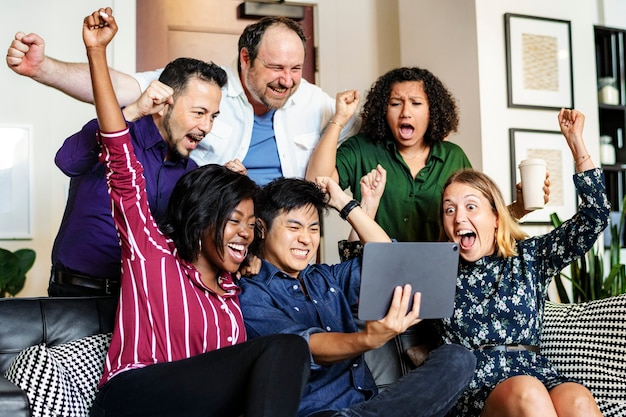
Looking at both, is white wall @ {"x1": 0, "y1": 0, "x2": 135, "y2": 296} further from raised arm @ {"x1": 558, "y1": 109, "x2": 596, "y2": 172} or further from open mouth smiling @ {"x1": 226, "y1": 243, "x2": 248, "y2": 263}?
raised arm @ {"x1": 558, "y1": 109, "x2": 596, "y2": 172}

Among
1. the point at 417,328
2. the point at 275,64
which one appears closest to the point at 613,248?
the point at 417,328

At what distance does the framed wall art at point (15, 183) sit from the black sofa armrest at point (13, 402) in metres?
2.73

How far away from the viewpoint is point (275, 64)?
8.78 feet

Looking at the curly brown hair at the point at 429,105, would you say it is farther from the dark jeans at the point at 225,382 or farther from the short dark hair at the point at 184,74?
the dark jeans at the point at 225,382

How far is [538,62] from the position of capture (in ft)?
14.5

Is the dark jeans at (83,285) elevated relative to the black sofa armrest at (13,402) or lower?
elevated

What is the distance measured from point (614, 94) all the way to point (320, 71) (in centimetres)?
185

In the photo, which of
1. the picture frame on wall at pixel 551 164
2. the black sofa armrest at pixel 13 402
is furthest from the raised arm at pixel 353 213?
the picture frame on wall at pixel 551 164

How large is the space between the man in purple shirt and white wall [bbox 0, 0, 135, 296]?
1.90 m

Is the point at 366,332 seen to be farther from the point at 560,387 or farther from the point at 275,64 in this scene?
the point at 275,64

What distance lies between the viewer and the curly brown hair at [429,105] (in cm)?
288

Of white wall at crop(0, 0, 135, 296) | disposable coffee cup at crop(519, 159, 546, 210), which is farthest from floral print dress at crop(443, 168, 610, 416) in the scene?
white wall at crop(0, 0, 135, 296)

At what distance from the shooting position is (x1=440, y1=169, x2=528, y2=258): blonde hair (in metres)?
2.37

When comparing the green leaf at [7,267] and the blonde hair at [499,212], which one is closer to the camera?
the blonde hair at [499,212]
